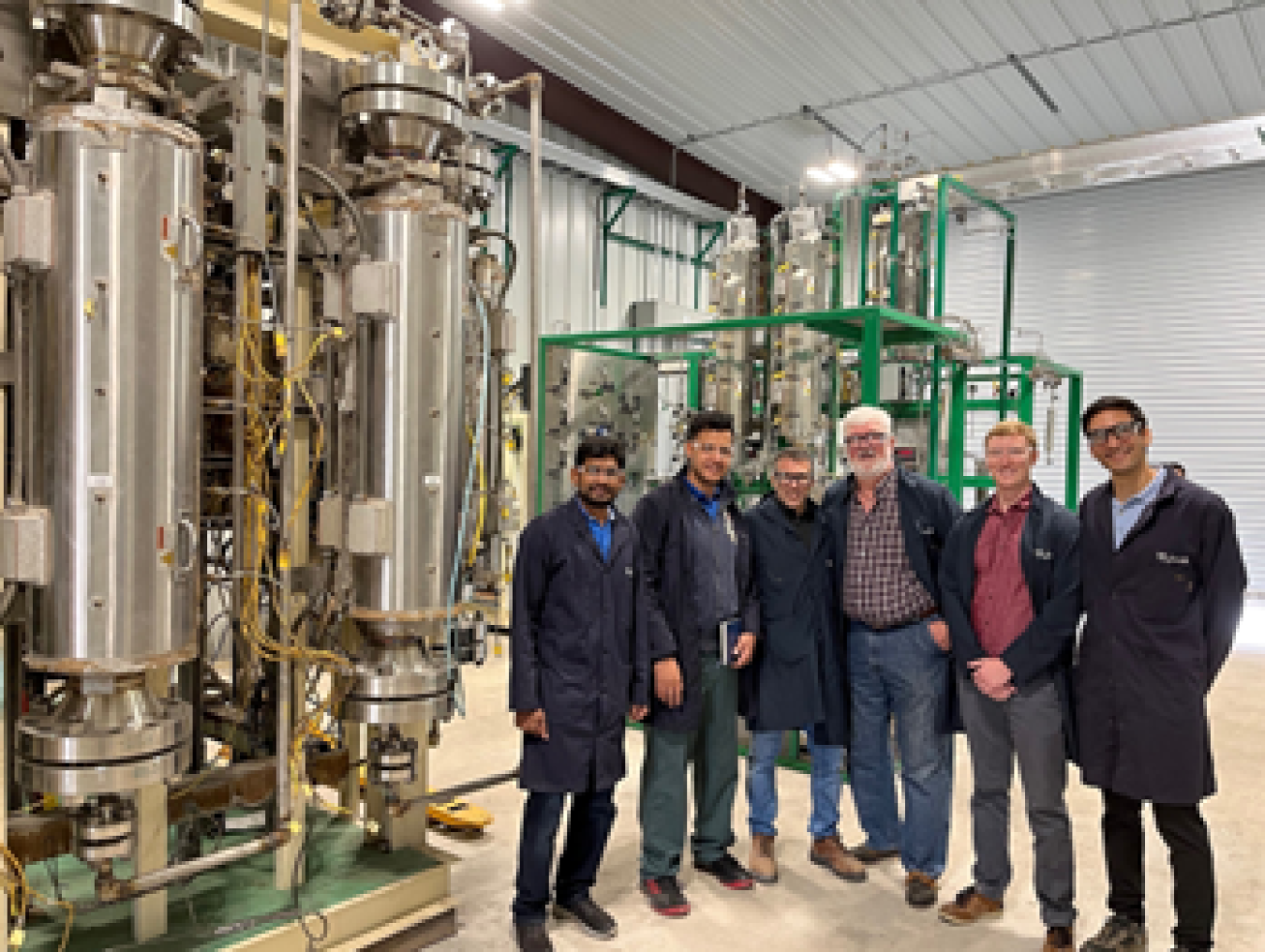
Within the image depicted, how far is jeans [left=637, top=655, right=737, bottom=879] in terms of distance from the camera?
3119mm

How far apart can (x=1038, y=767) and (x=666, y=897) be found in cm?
125

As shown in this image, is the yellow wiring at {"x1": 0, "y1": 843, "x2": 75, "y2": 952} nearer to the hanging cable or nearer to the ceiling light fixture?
the hanging cable

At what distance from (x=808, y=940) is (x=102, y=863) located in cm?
203

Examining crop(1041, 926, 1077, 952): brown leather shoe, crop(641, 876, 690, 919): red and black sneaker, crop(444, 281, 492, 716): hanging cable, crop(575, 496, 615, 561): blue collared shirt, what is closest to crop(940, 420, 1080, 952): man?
crop(1041, 926, 1077, 952): brown leather shoe

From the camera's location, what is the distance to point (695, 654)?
3.13 m

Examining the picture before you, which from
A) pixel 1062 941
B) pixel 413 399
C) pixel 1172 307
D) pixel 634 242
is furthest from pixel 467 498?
pixel 1172 307

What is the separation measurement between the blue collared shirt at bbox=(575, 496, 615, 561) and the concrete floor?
47.5 inches

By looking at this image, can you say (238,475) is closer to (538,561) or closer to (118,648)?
(118,648)

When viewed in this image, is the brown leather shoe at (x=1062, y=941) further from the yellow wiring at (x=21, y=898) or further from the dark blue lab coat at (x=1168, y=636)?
the yellow wiring at (x=21, y=898)

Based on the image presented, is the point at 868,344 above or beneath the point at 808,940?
above

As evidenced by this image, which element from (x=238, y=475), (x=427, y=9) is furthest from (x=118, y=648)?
(x=427, y=9)

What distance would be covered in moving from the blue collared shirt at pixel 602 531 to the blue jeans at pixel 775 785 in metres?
1.04

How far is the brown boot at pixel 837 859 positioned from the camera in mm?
3379

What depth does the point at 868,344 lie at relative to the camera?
4.25 metres
